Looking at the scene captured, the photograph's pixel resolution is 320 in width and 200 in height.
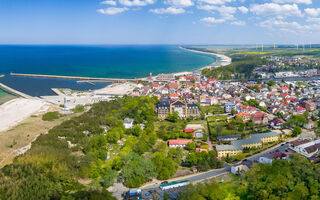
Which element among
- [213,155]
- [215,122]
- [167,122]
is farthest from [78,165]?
[215,122]

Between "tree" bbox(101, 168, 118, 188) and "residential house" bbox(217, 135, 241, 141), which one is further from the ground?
"residential house" bbox(217, 135, 241, 141)

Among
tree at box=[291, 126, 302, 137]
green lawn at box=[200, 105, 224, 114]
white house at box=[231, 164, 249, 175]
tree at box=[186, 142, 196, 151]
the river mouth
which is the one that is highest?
the river mouth

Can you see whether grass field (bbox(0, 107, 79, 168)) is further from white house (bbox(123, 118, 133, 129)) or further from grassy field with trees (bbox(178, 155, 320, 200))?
grassy field with trees (bbox(178, 155, 320, 200))

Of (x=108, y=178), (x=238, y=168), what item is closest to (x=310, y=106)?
(x=238, y=168)

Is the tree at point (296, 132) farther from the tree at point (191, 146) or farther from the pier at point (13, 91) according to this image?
the pier at point (13, 91)

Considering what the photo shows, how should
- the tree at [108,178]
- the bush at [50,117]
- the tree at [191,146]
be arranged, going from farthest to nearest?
the bush at [50,117] < the tree at [191,146] < the tree at [108,178]

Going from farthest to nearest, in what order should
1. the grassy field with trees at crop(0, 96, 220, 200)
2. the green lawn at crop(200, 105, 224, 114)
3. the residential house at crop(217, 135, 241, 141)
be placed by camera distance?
1. the green lawn at crop(200, 105, 224, 114)
2. the residential house at crop(217, 135, 241, 141)
3. the grassy field with trees at crop(0, 96, 220, 200)

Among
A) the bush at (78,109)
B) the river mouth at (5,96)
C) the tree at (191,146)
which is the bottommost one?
the tree at (191,146)

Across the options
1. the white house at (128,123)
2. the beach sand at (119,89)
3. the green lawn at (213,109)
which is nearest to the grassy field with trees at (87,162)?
the white house at (128,123)

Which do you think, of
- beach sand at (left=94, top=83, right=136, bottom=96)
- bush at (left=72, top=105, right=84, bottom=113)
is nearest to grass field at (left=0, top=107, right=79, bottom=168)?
bush at (left=72, top=105, right=84, bottom=113)
